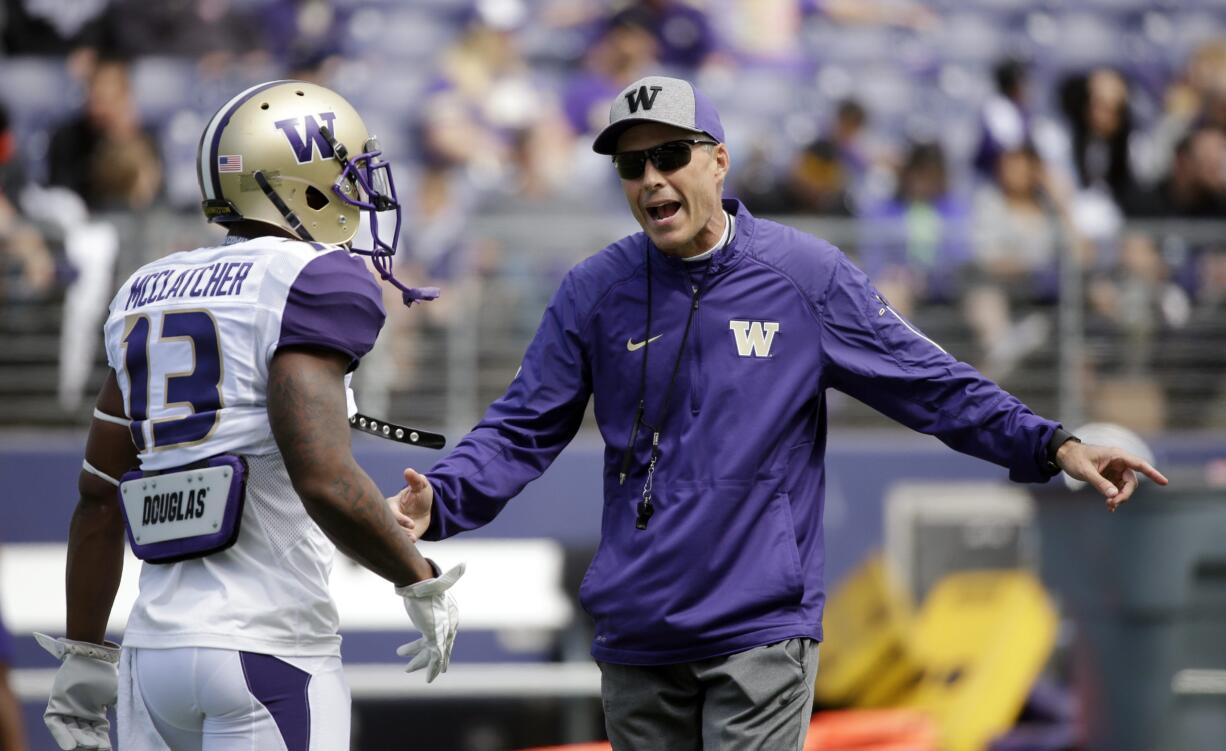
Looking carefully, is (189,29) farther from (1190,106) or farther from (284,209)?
(284,209)

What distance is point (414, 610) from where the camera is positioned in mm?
3307

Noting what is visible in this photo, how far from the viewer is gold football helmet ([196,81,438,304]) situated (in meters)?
3.31

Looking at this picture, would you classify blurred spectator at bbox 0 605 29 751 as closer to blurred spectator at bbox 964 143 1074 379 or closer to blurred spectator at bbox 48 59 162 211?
blurred spectator at bbox 48 59 162 211

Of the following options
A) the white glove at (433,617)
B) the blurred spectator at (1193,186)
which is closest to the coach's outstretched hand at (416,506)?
the white glove at (433,617)

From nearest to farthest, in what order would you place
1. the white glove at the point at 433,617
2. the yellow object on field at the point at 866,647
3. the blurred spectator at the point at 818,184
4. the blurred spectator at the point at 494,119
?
1. the white glove at the point at 433,617
2. the yellow object on field at the point at 866,647
3. the blurred spectator at the point at 818,184
4. the blurred spectator at the point at 494,119

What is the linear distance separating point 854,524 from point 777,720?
6111 mm

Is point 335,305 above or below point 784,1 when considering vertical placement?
below

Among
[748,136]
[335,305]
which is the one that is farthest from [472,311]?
[335,305]

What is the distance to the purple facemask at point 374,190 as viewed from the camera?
11.1 ft

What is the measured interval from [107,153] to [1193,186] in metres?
6.82

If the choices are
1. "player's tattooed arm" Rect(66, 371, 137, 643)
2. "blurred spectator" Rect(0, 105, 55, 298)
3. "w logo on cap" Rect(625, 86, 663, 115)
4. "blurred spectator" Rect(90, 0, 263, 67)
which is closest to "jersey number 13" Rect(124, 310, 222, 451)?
"player's tattooed arm" Rect(66, 371, 137, 643)

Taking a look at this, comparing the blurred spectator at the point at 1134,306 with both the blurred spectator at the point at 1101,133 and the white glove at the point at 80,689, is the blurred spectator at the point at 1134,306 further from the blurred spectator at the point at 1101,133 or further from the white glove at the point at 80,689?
the white glove at the point at 80,689

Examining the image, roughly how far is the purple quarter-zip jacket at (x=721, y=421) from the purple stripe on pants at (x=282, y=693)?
650 millimetres

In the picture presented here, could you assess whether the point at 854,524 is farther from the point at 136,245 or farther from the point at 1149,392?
the point at 136,245
